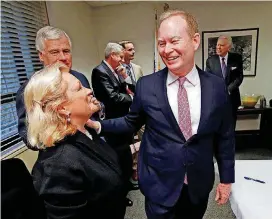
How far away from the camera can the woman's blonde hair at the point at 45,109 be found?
32.8 inches

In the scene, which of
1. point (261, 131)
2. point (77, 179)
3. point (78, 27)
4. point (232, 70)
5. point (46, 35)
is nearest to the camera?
point (77, 179)

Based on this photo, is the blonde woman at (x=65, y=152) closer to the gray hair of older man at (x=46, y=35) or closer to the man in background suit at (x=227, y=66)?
the gray hair of older man at (x=46, y=35)

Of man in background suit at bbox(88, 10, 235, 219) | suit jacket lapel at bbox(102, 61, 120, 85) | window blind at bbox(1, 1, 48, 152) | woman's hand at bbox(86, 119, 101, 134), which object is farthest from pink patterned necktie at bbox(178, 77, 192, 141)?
window blind at bbox(1, 1, 48, 152)

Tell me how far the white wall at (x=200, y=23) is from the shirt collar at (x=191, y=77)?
289cm

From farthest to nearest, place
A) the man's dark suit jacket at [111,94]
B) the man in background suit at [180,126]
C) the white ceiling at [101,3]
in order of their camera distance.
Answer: the white ceiling at [101,3] → the man's dark suit jacket at [111,94] → the man in background suit at [180,126]

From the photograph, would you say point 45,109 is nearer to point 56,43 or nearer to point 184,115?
point 184,115

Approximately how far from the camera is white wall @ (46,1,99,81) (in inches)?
103

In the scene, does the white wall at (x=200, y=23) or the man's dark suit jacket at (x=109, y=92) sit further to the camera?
the white wall at (x=200, y=23)

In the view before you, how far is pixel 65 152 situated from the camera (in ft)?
2.73

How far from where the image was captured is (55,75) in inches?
34.1

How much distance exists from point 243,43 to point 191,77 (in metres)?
A: 3.16

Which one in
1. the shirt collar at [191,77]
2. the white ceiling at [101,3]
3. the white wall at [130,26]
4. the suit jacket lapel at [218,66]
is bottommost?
the suit jacket lapel at [218,66]

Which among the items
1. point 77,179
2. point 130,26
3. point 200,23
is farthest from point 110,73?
point 200,23

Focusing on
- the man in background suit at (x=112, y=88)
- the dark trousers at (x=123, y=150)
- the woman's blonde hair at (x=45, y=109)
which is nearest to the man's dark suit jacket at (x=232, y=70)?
the man in background suit at (x=112, y=88)
